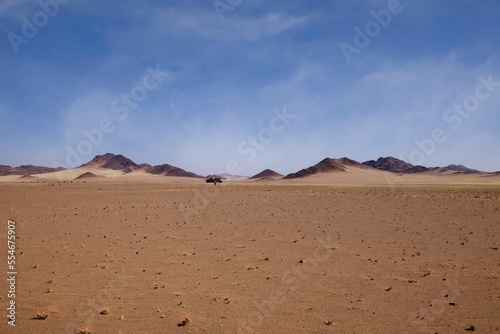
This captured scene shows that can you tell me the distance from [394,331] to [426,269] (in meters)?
4.26

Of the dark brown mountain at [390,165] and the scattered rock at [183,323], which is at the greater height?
the dark brown mountain at [390,165]

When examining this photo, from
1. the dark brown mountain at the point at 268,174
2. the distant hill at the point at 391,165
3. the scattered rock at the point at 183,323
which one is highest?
the distant hill at the point at 391,165

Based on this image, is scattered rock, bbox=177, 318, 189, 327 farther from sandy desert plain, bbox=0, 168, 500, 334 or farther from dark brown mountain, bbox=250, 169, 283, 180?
dark brown mountain, bbox=250, 169, 283, 180

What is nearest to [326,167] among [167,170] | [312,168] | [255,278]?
[312,168]

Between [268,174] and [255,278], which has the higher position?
[268,174]

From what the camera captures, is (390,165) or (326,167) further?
(390,165)

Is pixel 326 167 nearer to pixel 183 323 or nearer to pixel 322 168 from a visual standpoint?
pixel 322 168

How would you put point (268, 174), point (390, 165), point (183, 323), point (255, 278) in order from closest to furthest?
point (183, 323) → point (255, 278) → point (268, 174) → point (390, 165)

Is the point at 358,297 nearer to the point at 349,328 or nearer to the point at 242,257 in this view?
the point at 349,328

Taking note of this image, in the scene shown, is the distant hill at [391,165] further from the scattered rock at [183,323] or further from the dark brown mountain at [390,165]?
the scattered rock at [183,323]

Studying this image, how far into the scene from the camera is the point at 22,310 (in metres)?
7.04

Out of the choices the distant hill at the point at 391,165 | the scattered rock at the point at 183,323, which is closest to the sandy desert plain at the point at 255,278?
the scattered rock at the point at 183,323

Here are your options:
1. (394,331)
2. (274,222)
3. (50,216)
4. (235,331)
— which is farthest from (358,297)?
(50,216)

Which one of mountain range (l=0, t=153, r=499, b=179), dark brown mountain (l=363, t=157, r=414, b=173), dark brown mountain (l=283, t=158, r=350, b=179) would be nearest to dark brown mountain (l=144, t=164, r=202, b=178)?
mountain range (l=0, t=153, r=499, b=179)
